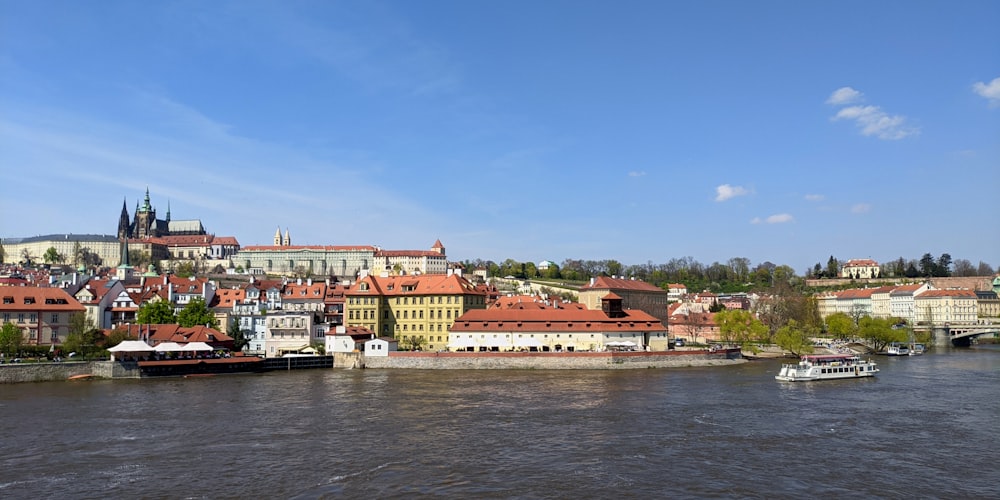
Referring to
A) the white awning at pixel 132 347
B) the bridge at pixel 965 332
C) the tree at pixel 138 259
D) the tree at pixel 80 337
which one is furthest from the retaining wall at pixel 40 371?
the tree at pixel 138 259

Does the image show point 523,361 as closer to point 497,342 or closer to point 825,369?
point 497,342

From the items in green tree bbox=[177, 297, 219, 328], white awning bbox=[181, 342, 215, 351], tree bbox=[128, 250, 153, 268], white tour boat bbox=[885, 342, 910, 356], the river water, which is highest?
tree bbox=[128, 250, 153, 268]

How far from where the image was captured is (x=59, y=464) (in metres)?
26.9

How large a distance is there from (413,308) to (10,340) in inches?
1359

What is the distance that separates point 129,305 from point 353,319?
77.3ft

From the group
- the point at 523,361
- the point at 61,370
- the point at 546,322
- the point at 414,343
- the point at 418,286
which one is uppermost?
the point at 418,286

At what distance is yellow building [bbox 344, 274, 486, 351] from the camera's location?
73688 mm

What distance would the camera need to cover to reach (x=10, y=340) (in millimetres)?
55312

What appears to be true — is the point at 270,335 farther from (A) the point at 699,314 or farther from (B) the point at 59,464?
(A) the point at 699,314

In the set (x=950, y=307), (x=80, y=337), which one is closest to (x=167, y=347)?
(x=80, y=337)

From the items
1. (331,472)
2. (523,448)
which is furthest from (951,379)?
(331,472)

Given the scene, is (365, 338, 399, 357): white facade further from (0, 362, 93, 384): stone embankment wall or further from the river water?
(0, 362, 93, 384): stone embankment wall

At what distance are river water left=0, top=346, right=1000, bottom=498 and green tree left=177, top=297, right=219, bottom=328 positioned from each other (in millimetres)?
18345

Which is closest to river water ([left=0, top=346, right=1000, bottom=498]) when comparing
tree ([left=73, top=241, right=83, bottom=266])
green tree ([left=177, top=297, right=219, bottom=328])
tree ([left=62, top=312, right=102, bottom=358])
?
tree ([left=62, top=312, right=102, bottom=358])
